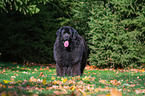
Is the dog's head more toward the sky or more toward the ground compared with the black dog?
more toward the sky

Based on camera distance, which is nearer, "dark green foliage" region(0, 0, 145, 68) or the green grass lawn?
the green grass lawn

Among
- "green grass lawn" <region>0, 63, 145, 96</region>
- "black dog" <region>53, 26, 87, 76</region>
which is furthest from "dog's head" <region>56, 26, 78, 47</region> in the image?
"green grass lawn" <region>0, 63, 145, 96</region>

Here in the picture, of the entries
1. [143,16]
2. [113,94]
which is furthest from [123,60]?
[113,94]

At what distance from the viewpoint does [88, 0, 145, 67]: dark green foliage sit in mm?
13062

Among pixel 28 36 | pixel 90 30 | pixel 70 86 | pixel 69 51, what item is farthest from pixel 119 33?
pixel 70 86

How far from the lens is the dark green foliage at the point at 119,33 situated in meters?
13.1

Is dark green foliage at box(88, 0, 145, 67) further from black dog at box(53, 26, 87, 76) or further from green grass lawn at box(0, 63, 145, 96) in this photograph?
green grass lawn at box(0, 63, 145, 96)

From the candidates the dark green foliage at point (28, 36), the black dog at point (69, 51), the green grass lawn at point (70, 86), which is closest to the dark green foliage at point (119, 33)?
the dark green foliage at point (28, 36)

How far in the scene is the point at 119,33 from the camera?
1315 centimetres

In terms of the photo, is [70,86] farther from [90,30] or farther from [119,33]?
[90,30]

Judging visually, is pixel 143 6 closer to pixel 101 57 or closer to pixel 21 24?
pixel 101 57

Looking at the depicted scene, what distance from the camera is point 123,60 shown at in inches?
510

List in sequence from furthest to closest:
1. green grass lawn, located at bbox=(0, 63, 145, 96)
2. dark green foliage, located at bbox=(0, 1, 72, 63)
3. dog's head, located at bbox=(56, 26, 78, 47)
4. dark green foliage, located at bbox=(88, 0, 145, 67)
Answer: dark green foliage, located at bbox=(0, 1, 72, 63) → dark green foliage, located at bbox=(88, 0, 145, 67) → dog's head, located at bbox=(56, 26, 78, 47) → green grass lawn, located at bbox=(0, 63, 145, 96)

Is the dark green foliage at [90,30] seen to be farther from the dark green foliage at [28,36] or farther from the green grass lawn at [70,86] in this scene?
the green grass lawn at [70,86]
